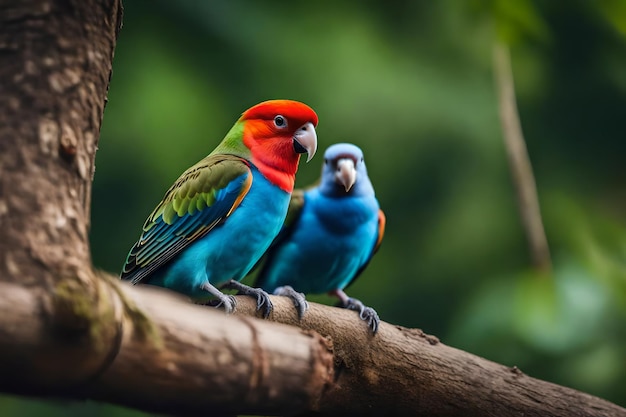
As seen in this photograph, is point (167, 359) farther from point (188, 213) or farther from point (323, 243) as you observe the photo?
point (323, 243)

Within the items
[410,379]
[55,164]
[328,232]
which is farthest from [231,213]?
[55,164]

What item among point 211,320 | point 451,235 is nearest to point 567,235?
point 451,235

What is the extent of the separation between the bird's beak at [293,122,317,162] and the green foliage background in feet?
12.5

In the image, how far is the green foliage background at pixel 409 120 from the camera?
764cm

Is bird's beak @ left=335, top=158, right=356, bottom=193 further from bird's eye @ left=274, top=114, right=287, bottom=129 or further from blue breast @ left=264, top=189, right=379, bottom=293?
bird's eye @ left=274, top=114, right=287, bottom=129

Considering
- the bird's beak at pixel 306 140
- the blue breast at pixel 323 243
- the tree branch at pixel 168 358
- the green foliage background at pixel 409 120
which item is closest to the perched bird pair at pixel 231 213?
the bird's beak at pixel 306 140

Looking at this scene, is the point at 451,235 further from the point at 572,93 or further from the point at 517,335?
the point at 517,335

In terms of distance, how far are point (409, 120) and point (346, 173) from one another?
13.6 feet

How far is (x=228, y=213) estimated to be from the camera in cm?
338

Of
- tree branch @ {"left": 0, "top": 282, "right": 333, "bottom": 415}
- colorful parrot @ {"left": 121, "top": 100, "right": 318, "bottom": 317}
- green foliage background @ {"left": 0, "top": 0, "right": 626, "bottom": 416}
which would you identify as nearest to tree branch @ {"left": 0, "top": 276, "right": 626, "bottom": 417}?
tree branch @ {"left": 0, "top": 282, "right": 333, "bottom": 415}

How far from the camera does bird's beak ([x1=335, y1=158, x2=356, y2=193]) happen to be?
4242 millimetres

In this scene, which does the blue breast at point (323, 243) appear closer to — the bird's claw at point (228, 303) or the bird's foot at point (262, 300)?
the bird's foot at point (262, 300)

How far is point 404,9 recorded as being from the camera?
28.8ft

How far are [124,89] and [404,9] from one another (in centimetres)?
310
